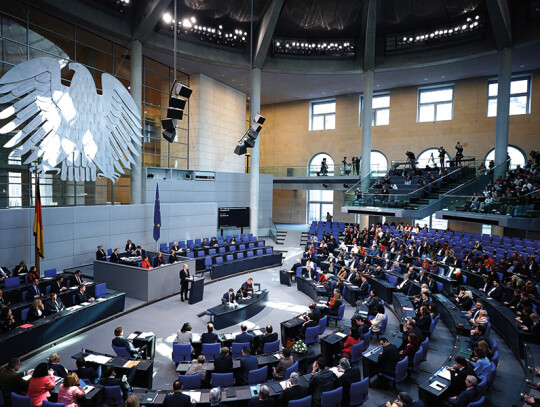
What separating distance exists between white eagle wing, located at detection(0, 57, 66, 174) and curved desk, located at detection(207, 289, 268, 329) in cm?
972

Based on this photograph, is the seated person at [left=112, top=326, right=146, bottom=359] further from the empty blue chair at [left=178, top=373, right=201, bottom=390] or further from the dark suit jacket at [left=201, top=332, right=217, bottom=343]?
the empty blue chair at [left=178, top=373, right=201, bottom=390]

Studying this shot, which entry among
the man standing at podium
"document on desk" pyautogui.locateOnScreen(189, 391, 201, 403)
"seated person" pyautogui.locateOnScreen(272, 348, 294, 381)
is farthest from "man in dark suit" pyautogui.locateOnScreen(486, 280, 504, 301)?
the man standing at podium

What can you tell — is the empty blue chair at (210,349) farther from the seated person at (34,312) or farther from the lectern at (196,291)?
the lectern at (196,291)

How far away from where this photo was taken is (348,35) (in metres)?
23.3

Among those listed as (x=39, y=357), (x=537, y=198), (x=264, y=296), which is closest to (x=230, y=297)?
(x=264, y=296)

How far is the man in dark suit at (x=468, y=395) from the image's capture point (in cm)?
495

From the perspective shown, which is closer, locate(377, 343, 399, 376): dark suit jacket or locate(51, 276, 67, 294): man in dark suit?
locate(377, 343, 399, 376): dark suit jacket

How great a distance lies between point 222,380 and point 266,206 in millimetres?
20699

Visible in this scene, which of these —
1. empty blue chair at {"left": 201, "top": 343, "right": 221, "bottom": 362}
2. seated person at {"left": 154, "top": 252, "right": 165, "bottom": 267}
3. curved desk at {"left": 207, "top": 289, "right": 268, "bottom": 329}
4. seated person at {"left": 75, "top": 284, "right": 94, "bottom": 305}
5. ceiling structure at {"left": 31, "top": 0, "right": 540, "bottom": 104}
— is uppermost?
ceiling structure at {"left": 31, "top": 0, "right": 540, "bottom": 104}

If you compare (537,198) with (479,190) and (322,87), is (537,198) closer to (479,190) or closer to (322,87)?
(479,190)

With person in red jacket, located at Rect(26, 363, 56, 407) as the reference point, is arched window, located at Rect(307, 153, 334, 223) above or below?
above

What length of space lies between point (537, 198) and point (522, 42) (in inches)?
435

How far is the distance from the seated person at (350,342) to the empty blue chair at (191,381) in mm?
3149

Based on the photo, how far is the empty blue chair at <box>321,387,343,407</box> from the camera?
5156 mm
